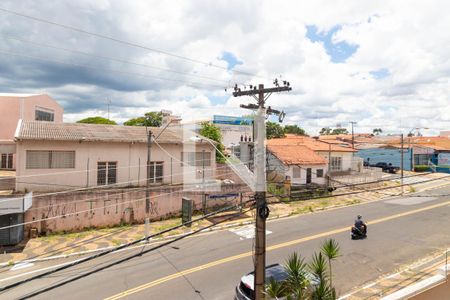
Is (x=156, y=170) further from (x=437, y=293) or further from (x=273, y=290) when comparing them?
(x=437, y=293)

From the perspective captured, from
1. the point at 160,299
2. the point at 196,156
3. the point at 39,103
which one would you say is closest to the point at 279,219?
the point at 196,156

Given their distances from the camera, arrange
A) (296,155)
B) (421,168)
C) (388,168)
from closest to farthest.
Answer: (296,155) < (388,168) < (421,168)

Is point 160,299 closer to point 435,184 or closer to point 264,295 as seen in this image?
point 264,295

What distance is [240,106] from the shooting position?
9.70 meters

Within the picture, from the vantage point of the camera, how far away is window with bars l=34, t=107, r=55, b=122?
1463 inches

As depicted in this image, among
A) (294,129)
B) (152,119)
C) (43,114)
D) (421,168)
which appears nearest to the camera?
(43,114)

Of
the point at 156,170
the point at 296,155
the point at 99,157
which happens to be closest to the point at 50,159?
the point at 99,157

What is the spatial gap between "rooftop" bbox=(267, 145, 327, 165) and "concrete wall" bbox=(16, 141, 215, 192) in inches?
358

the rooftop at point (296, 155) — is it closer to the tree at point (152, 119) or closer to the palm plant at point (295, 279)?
the palm plant at point (295, 279)

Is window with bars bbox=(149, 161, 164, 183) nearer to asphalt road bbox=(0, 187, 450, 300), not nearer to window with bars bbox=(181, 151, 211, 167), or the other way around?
window with bars bbox=(181, 151, 211, 167)

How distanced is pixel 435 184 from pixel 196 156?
31694 mm

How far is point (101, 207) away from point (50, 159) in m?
5.28

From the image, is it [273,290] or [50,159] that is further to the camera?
[50,159]

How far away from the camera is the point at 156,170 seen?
87.3 feet
